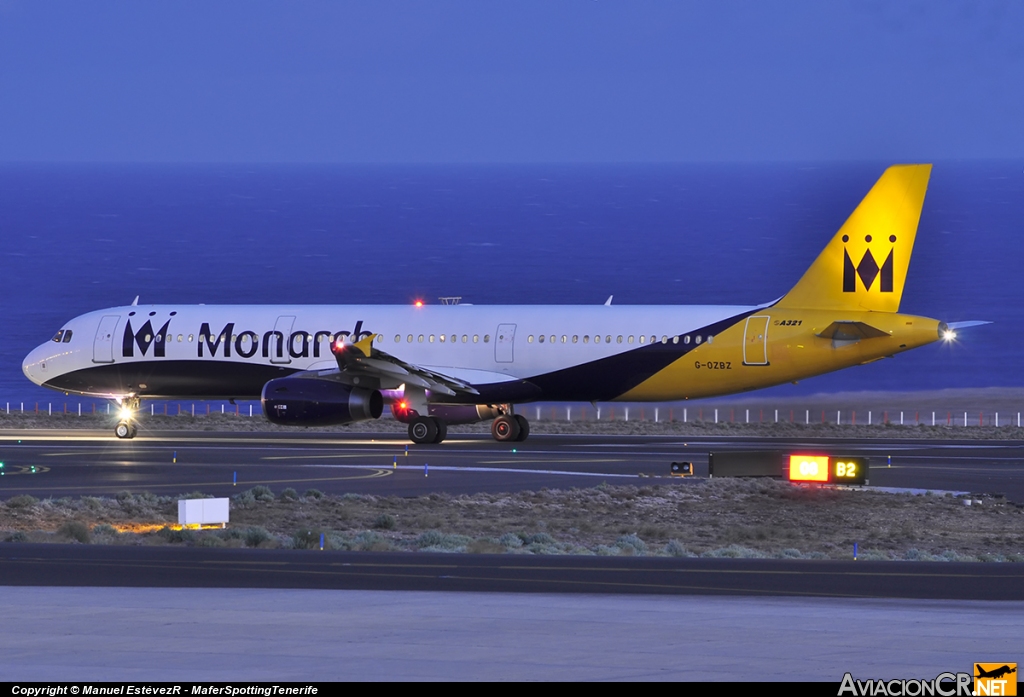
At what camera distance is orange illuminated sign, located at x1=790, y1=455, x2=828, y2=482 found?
31.2 meters

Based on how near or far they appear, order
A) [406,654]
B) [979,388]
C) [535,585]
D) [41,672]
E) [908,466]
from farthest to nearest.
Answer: [979,388], [908,466], [535,585], [406,654], [41,672]

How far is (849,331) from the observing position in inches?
1730

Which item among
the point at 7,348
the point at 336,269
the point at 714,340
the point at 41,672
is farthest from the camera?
the point at 336,269

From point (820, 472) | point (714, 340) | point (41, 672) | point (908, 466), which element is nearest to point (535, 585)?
point (41, 672)

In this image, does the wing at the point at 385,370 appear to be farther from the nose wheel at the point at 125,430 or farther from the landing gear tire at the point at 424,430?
the nose wheel at the point at 125,430

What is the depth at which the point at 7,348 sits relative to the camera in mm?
132000

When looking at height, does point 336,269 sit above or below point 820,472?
above

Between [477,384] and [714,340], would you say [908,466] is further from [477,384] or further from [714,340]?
[477,384]

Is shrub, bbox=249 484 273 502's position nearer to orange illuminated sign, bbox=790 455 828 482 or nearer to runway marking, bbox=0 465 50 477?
runway marking, bbox=0 465 50 477

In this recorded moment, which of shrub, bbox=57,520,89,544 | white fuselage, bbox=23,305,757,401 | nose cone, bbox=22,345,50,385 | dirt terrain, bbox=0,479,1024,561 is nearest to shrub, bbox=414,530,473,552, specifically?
dirt terrain, bbox=0,479,1024,561

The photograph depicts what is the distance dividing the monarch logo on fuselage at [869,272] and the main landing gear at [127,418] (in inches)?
835

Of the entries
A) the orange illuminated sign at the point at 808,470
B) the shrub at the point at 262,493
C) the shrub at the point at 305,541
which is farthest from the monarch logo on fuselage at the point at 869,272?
the shrub at the point at 305,541

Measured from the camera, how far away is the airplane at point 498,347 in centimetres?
4462

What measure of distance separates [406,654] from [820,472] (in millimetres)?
17515
